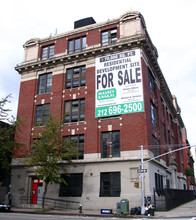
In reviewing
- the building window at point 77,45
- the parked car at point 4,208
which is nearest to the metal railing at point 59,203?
the parked car at point 4,208

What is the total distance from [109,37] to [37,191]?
71.7 feet

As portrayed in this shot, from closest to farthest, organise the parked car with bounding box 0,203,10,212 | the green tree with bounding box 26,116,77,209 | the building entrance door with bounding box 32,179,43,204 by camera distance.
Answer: the parked car with bounding box 0,203,10,212 → the green tree with bounding box 26,116,77,209 → the building entrance door with bounding box 32,179,43,204

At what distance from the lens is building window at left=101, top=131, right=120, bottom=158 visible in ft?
97.8

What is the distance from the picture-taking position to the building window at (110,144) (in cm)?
2981

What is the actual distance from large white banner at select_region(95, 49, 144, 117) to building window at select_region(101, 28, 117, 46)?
2401 millimetres

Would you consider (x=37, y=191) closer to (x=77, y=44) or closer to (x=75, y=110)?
(x=75, y=110)

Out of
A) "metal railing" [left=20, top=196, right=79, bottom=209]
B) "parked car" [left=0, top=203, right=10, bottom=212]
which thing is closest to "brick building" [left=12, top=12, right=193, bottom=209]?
"metal railing" [left=20, top=196, right=79, bottom=209]

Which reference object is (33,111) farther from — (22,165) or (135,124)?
(135,124)

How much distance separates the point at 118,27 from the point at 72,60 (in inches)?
298

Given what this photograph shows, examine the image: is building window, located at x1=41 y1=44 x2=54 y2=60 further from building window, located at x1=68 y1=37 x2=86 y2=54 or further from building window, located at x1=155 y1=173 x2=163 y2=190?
building window, located at x1=155 y1=173 x2=163 y2=190

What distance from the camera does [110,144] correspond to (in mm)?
30312

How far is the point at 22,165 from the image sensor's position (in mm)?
33406

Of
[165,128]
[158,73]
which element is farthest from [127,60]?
[165,128]

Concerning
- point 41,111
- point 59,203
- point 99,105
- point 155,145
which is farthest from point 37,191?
point 155,145
